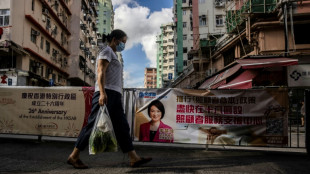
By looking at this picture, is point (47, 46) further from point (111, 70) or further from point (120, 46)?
point (111, 70)

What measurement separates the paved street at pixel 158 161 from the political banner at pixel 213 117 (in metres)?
0.26

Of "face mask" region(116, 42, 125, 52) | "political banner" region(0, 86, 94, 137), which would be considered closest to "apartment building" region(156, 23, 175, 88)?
"political banner" region(0, 86, 94, 137)

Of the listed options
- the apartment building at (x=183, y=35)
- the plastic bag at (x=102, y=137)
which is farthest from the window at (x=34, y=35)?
the apartment building at (x=183, y=35)

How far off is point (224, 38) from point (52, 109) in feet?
64.6

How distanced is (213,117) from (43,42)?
26431 millimetres

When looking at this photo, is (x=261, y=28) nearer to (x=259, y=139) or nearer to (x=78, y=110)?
(x=259, y=139)

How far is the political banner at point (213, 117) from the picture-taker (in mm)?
5184

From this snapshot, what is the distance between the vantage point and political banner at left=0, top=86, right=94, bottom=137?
5785 mm

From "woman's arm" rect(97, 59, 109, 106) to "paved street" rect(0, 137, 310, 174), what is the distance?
939mm

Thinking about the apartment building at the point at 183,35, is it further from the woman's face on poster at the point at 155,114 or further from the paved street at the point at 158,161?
the paved street at the point at 158,161

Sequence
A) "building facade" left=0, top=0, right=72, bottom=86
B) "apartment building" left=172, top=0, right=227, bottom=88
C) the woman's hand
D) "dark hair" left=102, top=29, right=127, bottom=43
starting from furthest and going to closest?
"apartment building" left=172, top=0, right=227, bottom=88
"building facade" left=0, top=0, right=72, bottom=86
"dark hair" left=102, top=29, right=127, bottom=43
the woman's hand

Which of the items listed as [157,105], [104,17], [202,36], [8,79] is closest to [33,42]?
[8,79]

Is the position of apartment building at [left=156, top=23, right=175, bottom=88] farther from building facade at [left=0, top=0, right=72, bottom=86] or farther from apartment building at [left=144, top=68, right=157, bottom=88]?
building facade at [left=0, top=0, right=72, bottom=86]

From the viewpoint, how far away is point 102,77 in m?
3.39
